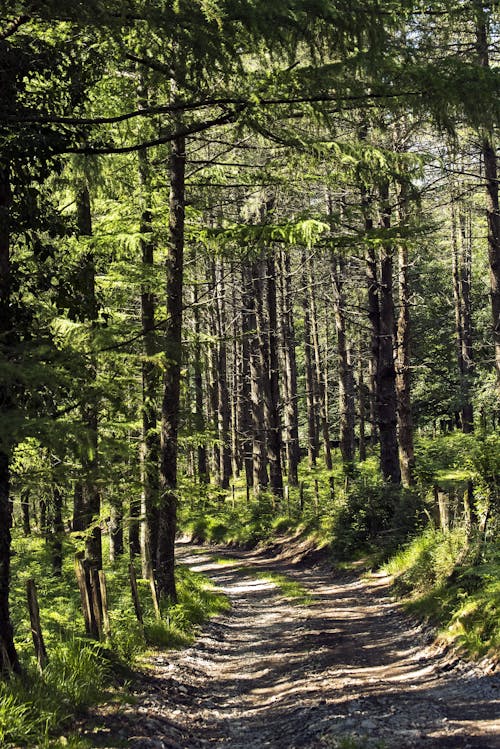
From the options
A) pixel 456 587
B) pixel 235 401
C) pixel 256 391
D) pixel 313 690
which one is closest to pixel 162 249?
pixel 456 587

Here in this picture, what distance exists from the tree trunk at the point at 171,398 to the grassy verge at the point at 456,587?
12.9 ft

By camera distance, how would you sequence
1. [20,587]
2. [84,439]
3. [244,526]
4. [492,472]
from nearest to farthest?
[84,439] < [492,472] < [20,587] < [244,526]

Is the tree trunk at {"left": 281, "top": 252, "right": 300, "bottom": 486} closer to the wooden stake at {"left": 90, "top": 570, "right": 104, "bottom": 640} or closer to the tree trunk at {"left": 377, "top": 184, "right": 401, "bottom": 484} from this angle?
the tree trunk at {"left": 377, "top": 184, "right": 401, "bottom": 484}

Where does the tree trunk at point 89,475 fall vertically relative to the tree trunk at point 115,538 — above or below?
above

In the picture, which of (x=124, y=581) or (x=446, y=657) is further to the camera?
(x=124, y=581)

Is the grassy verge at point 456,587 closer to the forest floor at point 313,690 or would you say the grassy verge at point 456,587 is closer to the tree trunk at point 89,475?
the forest floor at point 313,690

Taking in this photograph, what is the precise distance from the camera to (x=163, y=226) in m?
13.5

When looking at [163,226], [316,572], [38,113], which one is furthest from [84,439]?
[316,572]

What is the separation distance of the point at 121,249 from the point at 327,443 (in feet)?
67.0

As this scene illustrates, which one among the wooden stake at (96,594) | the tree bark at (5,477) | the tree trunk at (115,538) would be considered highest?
the tree bark at (5,477)

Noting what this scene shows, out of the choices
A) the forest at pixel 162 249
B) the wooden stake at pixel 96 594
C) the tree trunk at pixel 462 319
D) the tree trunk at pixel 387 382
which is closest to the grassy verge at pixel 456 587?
the forest at pixel 162 249

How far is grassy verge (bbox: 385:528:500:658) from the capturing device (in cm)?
813

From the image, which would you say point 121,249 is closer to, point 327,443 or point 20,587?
point 20,587

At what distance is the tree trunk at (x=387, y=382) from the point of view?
1748cm
